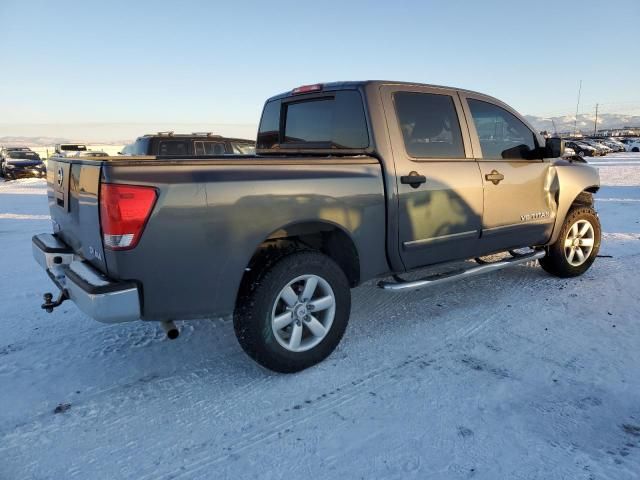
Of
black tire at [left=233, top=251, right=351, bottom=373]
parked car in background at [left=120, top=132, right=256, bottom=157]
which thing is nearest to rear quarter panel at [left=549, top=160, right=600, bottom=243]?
black tire at [left=233, top=251, right=351, bottom=373]

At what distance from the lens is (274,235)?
300 cm

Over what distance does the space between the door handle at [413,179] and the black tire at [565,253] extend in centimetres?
222

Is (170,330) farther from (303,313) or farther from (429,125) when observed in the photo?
(429,125)

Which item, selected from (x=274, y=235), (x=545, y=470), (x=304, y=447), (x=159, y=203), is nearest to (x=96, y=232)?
(x=159, y=203)

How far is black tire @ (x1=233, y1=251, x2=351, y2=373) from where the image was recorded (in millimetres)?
2863

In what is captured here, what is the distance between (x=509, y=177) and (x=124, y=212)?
3.27 meters

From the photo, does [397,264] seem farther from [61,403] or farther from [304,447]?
[61,403]

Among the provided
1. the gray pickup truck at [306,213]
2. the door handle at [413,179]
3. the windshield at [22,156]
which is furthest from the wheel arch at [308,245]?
the windshield at [22,156]

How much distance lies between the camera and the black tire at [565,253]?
16.0 feet

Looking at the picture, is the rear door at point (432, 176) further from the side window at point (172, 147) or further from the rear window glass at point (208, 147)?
the side window at point (172, 147)

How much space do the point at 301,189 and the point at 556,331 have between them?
2359mm

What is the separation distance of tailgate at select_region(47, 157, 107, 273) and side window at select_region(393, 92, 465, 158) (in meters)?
2.18

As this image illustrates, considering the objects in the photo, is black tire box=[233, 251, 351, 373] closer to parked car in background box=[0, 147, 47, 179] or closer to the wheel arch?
the wheel arch

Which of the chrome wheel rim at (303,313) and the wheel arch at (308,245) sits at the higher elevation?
the wheel arch at (308,245)
